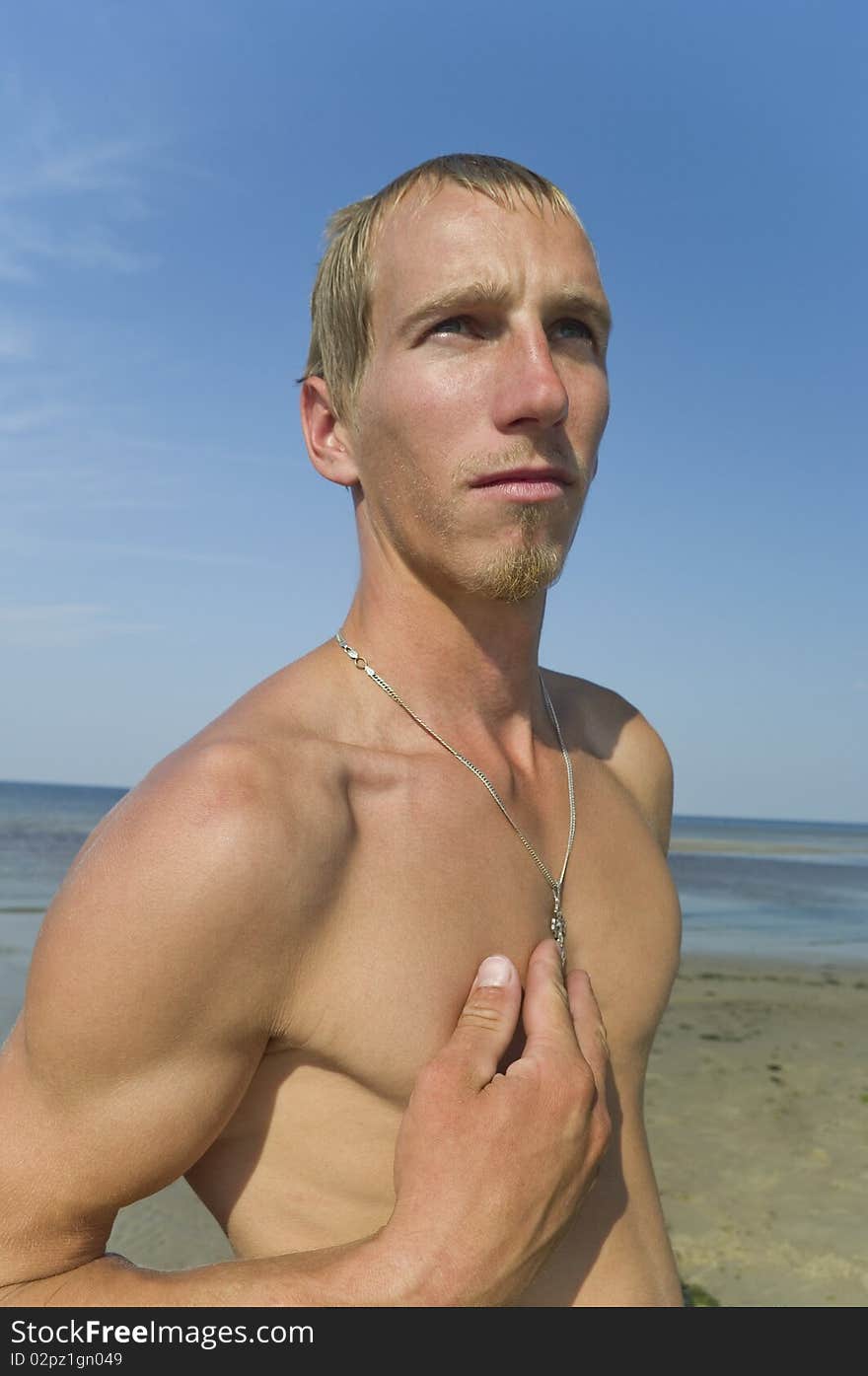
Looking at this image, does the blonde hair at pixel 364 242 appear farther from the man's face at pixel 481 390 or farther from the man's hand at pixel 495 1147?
the man's hand at pixel 495 1147

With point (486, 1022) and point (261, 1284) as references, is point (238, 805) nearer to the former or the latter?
point (486, 1022)

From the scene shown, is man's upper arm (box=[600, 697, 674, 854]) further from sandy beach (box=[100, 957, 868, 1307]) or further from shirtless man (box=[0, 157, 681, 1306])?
sandy beach (box=[100, 957, 868, 1307])

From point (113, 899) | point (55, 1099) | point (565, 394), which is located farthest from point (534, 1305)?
point (565, 394)

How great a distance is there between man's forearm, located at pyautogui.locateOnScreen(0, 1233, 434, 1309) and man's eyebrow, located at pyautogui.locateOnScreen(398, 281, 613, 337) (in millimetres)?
1424

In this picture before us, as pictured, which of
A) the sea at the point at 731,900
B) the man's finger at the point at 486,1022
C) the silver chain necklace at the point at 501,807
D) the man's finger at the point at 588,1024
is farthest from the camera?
the sea at the point at 731,900

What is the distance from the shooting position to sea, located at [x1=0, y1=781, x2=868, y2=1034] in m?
12.7

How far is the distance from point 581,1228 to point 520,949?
466 millimetres

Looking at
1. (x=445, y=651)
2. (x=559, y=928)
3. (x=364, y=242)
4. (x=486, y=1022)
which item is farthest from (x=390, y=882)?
(x=364, y=242)

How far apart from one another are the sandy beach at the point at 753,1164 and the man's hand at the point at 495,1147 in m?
3.49

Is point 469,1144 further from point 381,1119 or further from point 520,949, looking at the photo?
point 520,949

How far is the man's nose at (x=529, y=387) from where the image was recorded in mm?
1787

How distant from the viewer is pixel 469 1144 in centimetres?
145
